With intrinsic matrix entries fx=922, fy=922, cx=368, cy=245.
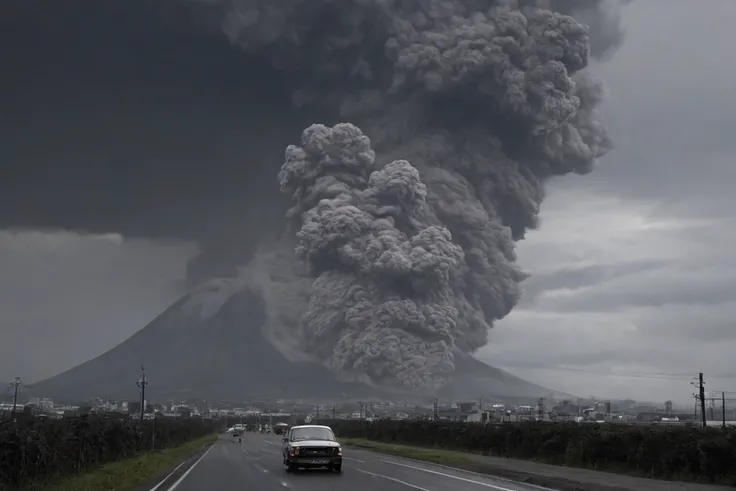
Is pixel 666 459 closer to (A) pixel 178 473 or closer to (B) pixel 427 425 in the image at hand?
(A) pixel 178 473

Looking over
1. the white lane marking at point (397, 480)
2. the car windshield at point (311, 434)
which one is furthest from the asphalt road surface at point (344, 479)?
the car windshield at point (311, 434)

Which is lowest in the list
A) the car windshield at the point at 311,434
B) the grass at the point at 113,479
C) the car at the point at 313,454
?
the grass at the point at 113,479

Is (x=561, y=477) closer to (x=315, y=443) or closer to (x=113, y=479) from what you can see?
(x=315, y=443)

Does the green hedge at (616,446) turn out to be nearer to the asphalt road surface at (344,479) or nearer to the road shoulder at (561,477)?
the road shoulder at (561,477)

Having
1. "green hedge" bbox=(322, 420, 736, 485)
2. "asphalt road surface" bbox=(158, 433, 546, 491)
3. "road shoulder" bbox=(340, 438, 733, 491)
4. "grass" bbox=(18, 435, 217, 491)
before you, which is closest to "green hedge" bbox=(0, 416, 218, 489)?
"grass" bbox=(18, 435, 217, 491)

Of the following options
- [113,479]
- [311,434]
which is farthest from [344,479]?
[113,479]

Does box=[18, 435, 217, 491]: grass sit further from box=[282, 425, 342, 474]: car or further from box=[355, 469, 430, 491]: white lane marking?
box=[355, 469, 430, 491]: white lane marking
